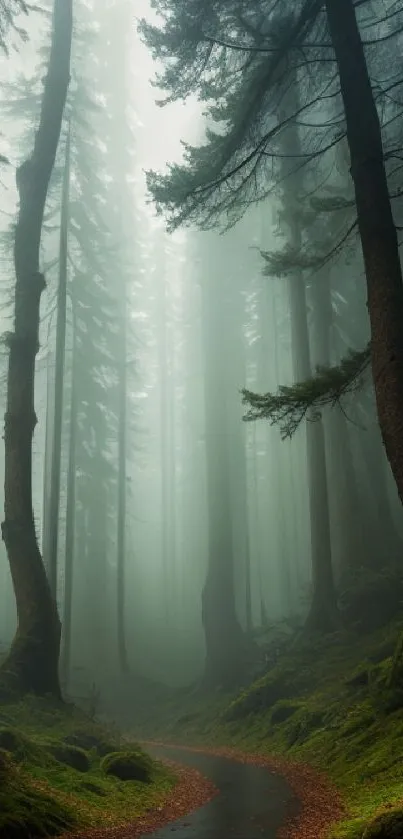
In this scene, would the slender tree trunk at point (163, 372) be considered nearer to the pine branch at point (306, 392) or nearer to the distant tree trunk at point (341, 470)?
the distant tree trunk at point (341, 470)

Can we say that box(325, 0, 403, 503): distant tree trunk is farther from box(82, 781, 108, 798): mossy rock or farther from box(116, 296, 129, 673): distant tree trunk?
box(116, 296, 129, 673): distant tree trunk

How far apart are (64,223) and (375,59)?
487 inches

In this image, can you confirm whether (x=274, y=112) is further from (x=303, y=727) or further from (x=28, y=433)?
(x=303, y=727)

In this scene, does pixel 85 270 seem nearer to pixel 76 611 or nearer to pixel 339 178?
pixel 339 178

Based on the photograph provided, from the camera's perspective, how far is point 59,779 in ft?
24.7

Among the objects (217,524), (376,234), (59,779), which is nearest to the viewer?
(376,234)

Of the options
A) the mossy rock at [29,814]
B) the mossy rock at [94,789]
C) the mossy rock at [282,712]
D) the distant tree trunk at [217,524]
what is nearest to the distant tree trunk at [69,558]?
the distant tree trunk at [217,524]

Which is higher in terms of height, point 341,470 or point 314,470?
point 341,470

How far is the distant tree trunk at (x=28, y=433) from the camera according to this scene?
11.6 metres

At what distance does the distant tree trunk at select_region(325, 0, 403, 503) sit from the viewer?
672 centimetres

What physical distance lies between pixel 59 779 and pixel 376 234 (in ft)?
24.9

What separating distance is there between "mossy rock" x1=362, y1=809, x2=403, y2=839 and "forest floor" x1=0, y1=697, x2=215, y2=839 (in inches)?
112

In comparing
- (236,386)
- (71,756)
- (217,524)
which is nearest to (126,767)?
(71,756)

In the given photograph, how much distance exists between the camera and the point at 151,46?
9.00 metres
